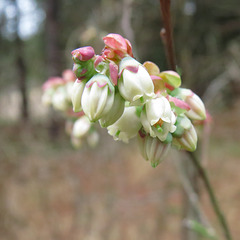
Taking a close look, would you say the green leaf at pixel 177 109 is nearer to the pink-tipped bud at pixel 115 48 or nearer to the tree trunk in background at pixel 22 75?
the pink-tipped bud at pixel 115 48

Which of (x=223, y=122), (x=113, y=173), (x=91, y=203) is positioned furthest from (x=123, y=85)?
(x=223, y=122)

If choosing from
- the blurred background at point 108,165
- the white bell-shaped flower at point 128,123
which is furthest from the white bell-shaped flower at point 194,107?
the blurred background at point 108,165

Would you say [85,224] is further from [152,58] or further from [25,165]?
[152,58]

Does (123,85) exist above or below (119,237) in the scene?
above

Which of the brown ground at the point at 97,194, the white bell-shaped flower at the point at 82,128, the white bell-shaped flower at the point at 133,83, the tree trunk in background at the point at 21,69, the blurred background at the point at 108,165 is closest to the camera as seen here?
the white bell-shaped flower at the point at 133,83

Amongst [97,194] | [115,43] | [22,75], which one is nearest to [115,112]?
[115,43]

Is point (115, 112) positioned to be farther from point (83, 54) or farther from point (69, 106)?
point (69, 106)
